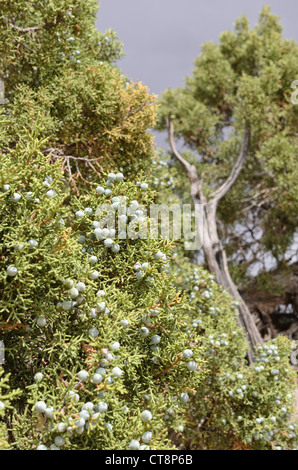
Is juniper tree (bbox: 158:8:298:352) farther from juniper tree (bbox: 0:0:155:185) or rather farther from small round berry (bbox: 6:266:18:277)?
small round berry (bbox: 6:266:18:277)

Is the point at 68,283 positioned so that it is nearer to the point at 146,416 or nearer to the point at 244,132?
the point at 146,416

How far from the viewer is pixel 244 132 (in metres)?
7.15

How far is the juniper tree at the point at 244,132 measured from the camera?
6957 mm

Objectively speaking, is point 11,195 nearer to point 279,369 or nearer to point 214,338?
point 214,338

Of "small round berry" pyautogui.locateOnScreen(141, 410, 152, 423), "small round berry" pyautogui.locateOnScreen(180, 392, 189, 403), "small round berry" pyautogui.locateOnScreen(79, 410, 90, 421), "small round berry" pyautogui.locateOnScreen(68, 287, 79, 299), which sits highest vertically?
"small round berry" pyautogui.locateOnScreen(68, 287, 79, 299)

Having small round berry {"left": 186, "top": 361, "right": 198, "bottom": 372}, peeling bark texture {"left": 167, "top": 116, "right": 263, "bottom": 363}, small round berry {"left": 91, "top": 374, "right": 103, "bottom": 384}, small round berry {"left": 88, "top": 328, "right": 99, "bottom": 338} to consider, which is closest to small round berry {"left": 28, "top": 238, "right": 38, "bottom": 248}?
small round berry {"left": 88, "top": 328, "right": 99, "bottom": 338}

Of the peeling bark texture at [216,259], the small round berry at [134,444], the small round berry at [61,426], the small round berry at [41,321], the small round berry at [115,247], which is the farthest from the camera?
the peeling bark texture at [216,259]

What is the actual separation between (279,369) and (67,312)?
9.01ft

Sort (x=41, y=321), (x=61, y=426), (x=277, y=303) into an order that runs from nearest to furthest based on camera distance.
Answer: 1. (x=61, y=426)
2. (x=41, y=321)
3. (x=277, y=303)

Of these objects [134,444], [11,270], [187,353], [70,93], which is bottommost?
[134,444]

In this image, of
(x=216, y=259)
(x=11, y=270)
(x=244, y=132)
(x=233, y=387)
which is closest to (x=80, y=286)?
(x=11, y=270)

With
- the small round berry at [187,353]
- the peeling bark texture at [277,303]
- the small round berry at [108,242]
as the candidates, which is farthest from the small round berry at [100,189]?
the peeling bark texture at [277,303]

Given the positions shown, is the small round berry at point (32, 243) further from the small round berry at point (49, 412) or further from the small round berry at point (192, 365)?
the small round berry at point (192, 365)

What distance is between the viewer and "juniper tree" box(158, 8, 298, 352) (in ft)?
22.8
